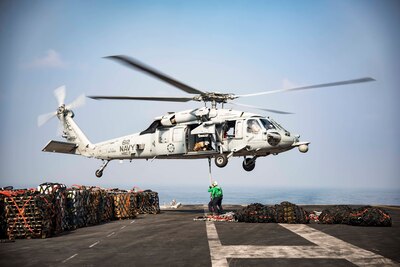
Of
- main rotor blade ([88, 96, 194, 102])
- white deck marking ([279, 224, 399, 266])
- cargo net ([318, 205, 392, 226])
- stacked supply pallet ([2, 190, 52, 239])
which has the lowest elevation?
white deck marking ([279, 224, 399, 266])

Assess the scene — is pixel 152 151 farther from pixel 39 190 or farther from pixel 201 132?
pixel 39 190

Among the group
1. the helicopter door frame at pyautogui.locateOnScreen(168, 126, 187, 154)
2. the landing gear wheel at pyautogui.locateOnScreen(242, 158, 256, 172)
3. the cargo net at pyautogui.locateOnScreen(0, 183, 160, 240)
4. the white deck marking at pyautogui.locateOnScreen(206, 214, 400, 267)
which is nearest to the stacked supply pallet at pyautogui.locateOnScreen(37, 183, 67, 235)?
the cargo net at pyautogui.locateOnScreen(0, 183, 160, 240)

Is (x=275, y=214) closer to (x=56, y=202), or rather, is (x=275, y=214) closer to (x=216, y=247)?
(x=216, y=247)

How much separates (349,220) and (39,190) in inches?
504

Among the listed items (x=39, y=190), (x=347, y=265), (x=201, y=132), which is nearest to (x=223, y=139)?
(x=201, y=132)

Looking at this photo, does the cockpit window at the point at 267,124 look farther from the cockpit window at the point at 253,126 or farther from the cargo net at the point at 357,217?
the cargo net at the point at 357,217

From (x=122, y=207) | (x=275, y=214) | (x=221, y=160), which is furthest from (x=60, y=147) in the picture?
(x=275, y=214)

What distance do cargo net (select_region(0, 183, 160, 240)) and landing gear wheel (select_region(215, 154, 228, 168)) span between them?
494cm

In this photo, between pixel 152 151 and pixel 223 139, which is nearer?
pixel 223 139

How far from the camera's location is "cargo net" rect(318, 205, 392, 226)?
16422mm

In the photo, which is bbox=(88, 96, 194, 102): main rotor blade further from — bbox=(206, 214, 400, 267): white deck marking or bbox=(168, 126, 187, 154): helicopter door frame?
bbox=(206, 214, 400, 267): white deck marking

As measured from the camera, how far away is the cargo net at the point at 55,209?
14.4 m

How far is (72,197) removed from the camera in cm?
1731

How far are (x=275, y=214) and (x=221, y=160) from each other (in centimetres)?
574
